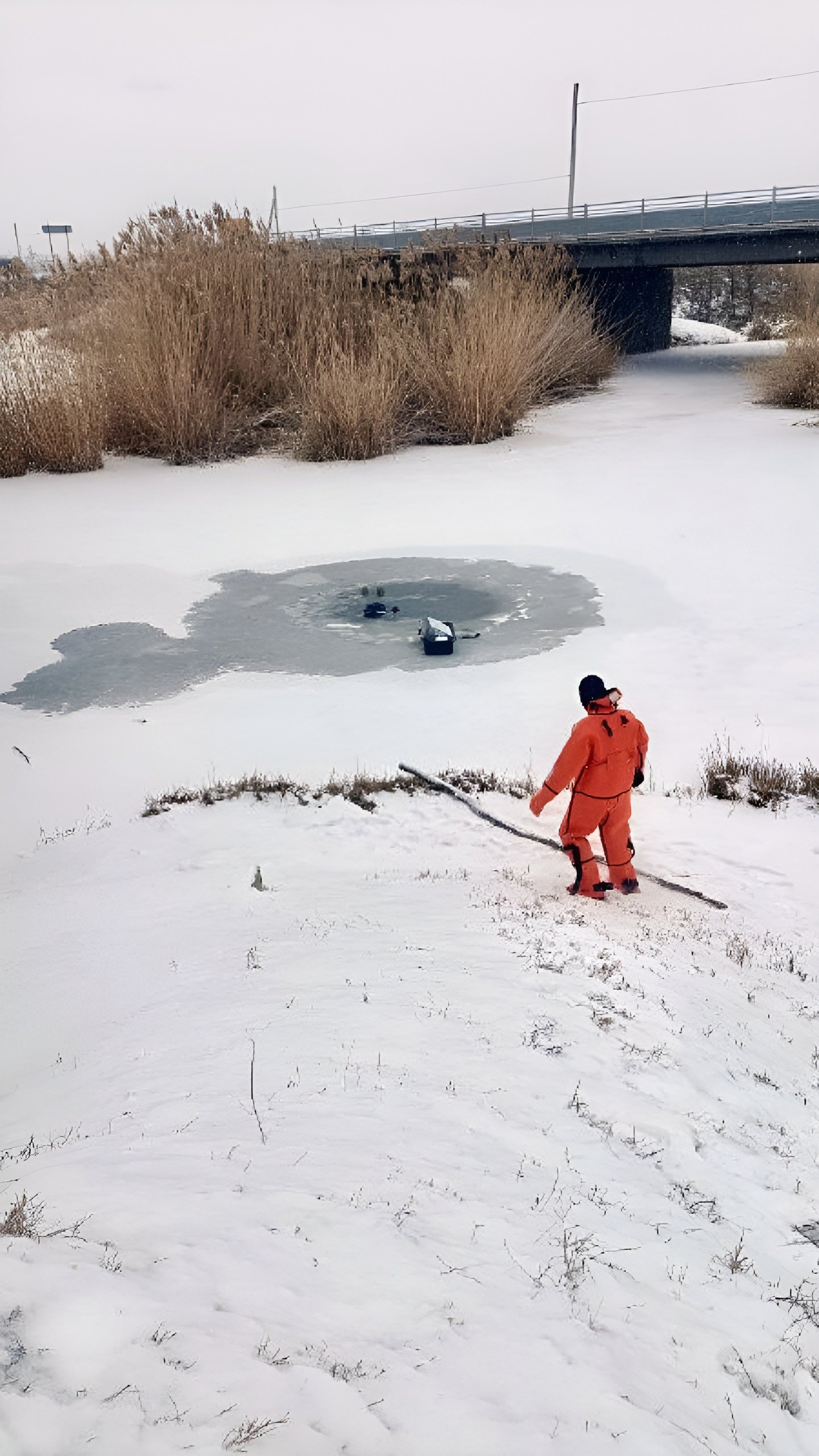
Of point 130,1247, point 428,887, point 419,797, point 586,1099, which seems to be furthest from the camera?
point 419,797

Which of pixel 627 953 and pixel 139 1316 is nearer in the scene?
pixel 139 1316

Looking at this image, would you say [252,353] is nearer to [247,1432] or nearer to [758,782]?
[758,782]

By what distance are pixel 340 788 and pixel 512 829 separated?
34.0 inches

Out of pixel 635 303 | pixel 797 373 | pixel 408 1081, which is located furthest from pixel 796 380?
pixel 408 1081

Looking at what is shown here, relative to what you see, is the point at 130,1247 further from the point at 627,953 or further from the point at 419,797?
the point at 419,797

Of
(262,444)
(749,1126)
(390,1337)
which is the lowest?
(749,1126)

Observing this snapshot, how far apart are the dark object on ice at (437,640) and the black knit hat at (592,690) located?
2.44 m

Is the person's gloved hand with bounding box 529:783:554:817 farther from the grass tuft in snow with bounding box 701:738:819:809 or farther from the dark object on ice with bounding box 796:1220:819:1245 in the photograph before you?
the dark object on ice with bounding box 796:1220:819:1245

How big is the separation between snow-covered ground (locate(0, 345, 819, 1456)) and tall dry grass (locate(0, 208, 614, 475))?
5748 mm

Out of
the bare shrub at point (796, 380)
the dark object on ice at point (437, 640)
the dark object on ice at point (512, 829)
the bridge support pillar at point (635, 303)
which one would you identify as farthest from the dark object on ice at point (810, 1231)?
the bridge support pillar at point (635, 303)

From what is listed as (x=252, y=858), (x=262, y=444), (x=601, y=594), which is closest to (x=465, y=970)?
(x=252, y=858)

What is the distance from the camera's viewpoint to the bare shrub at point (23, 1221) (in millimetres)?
2113

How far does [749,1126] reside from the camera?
3049mm

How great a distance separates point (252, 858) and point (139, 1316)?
9.18 feet
